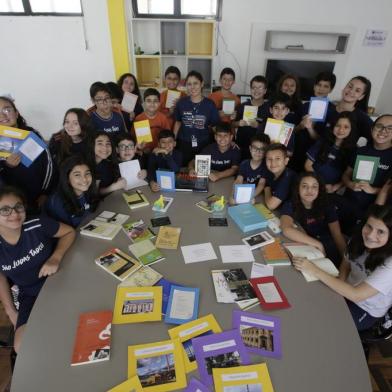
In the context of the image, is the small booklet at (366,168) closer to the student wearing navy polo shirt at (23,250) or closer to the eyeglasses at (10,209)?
the student wearing navy polo shirt at (23,250)

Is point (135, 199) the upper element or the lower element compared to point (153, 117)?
lower

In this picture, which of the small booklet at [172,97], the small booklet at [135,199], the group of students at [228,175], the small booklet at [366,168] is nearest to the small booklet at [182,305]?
the group of students at [228,175]

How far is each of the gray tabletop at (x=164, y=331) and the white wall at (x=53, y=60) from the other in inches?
160

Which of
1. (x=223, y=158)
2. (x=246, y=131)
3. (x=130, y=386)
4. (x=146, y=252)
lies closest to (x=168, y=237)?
(x=146, y=252)

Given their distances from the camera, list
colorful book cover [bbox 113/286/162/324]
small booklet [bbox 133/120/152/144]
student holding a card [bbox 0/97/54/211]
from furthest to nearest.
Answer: small booklet [bbox 133/120/152/144]
student holding a card [bbox 0/97/54/211]
colorful book cover [bbox 113/286/162/324]

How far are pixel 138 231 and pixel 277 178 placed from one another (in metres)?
1.25

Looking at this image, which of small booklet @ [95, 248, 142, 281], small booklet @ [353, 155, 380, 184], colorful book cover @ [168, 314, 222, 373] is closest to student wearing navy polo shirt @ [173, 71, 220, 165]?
small booklet @ [353, 155, 380, 184]

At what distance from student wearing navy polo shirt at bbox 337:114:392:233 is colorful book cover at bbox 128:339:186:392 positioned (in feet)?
6.02

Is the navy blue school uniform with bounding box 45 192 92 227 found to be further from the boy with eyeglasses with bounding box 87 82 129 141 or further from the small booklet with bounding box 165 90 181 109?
the small booklet with bounding box 165 90 181 109

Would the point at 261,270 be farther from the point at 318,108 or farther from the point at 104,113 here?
the point at 104,113

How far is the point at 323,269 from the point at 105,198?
1.66 meters

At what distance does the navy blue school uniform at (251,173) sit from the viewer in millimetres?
2521

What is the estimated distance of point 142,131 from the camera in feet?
8.43

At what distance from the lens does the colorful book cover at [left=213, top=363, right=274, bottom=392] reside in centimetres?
109
